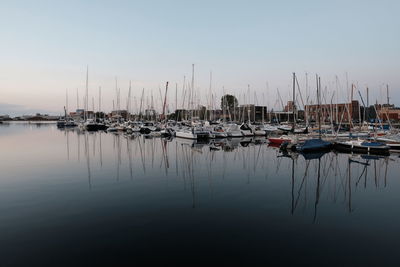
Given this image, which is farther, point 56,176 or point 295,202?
point 56,176

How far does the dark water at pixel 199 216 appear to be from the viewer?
8555mm

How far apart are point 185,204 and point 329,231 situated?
668 cm

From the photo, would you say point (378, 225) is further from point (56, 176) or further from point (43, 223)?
point (56, 176)

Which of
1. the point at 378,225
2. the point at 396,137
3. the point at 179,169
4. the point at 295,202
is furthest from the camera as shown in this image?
the point at 396,137

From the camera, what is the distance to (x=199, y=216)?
12180 millimetres

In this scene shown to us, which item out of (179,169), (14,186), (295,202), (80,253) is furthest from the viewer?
(179,169)

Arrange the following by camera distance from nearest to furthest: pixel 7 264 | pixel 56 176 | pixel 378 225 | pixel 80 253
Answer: pixel 7 264 < pixel 80 253 < pixel 378 225 < pixel 56 176

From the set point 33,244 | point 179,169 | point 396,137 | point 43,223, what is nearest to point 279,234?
point 33,244

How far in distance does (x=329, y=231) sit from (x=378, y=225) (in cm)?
245

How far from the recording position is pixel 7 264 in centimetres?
804

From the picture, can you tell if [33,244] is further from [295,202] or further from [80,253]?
[295,202]

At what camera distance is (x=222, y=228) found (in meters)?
10.7

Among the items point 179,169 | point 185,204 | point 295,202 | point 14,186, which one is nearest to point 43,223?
point 185,204

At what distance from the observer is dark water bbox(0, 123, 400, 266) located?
8.55 metres
